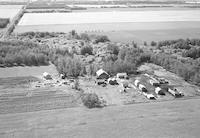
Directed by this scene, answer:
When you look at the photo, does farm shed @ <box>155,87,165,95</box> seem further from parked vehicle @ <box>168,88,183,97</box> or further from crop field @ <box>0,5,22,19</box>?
crop field @ <box>0,5,22,19</box>

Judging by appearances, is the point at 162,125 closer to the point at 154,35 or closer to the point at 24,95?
the point at 24,95

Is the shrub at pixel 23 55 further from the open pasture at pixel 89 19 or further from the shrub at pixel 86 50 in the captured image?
the open pasture at pixel 89 19

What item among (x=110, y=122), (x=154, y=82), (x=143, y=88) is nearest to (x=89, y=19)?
(x=154, y=82)

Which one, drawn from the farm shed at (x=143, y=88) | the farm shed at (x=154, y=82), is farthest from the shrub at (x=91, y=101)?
the farm shed at (x=154, y=82)

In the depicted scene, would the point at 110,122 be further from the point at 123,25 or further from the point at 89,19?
the point at 89,19

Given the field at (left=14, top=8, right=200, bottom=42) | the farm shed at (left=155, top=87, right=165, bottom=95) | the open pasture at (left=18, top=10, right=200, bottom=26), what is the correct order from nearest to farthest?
the farm shed at (left=155, top=87, right=165, bottom=95)
the field at (left=14, top=8, right=200, bottom=42)
the open pasture at (left=18, top=10, right=200, bottom=26)

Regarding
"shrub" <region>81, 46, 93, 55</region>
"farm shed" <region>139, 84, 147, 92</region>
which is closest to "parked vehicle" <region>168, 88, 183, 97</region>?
"farm shed" <region>139, 84, 147, 92</region>
